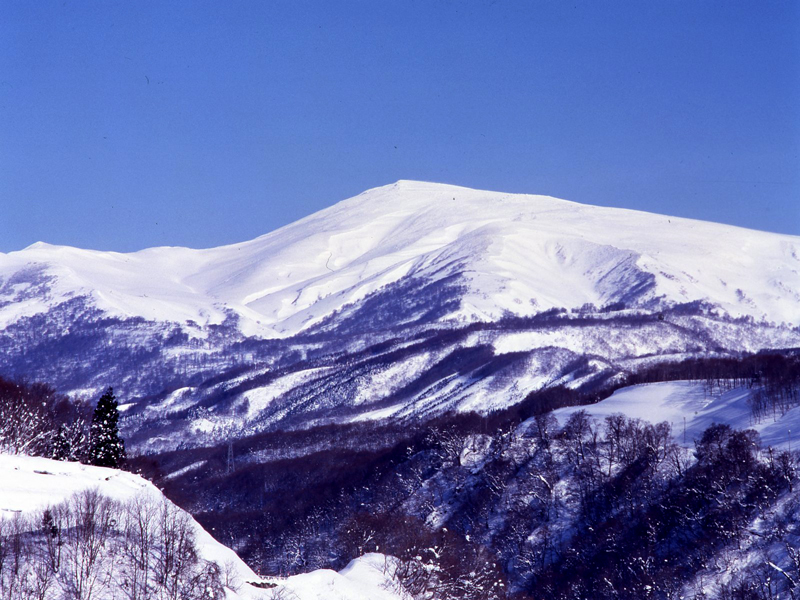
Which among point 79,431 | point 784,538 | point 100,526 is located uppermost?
point 79,431

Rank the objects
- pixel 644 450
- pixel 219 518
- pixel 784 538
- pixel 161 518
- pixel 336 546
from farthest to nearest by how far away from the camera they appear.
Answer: pixel 219 518, pixel 644 450, pixel 336 546, pixel 784 538, pixel 161 518

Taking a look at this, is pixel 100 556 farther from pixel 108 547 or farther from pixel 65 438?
pixel 65 438

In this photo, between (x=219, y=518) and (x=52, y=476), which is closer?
(x=52, y=476)

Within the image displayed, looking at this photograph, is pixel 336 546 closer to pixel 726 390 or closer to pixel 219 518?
pixel 219 518

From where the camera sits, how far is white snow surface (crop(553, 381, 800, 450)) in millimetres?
137375

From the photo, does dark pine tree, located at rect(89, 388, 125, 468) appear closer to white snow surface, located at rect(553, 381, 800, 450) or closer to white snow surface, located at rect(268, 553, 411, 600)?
white snow surface, located at rect(268, 553, 411, 600)

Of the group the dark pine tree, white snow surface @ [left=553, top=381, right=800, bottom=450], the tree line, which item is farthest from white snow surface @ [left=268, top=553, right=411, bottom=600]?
white snow surface @ [left=553, top=381, right=800, bottom=450]

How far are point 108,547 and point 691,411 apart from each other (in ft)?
402

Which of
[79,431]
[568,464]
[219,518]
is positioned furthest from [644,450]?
[79,431]

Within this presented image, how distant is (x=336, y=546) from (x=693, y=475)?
42979 mm

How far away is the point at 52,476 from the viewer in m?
59.3

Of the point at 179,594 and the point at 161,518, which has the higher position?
the point at 161,518

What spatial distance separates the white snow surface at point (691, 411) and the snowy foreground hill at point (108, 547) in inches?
3190

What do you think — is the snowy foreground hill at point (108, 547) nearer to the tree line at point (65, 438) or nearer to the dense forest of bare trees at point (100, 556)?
the dense forest of bare trees at point (100, 556)
